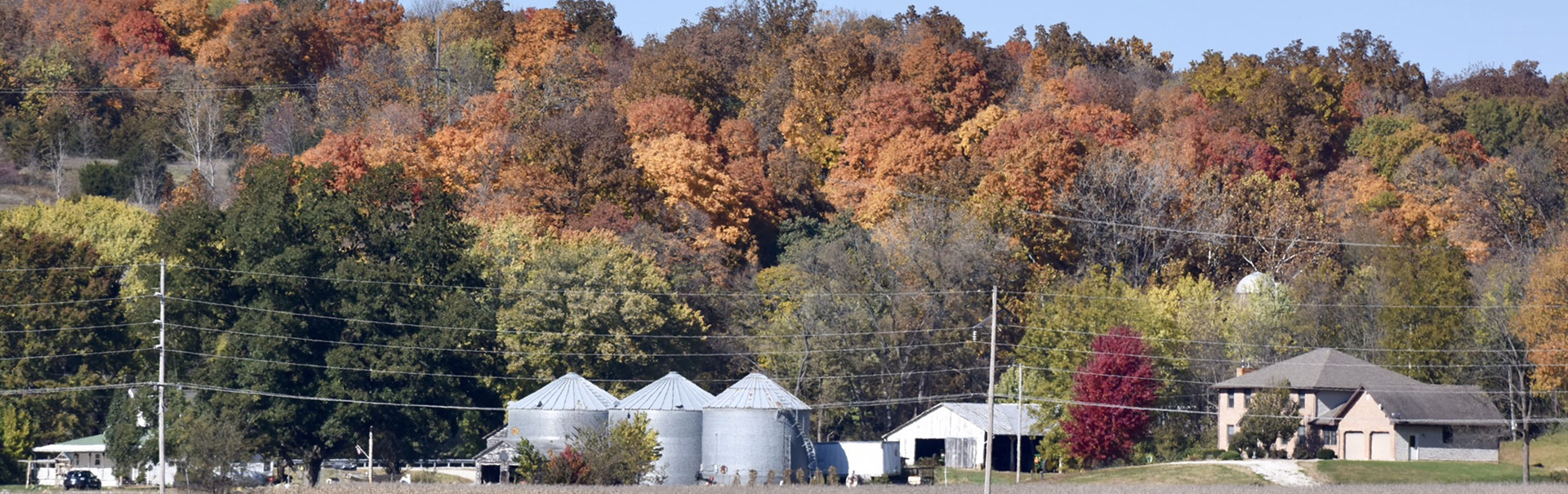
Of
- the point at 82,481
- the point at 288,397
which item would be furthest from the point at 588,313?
the point at 82,481

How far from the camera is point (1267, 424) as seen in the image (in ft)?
258

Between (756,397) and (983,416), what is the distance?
41.4 feet

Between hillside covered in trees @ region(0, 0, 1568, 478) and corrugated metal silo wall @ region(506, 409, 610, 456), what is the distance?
2.68 m

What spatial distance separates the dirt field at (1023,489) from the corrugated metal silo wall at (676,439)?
911 cm

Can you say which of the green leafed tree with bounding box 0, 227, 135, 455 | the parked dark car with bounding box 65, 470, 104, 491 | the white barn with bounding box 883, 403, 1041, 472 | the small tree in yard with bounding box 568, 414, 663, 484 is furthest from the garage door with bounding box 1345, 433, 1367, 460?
the green leafed tree with bounding box 0, 227, 135, 455

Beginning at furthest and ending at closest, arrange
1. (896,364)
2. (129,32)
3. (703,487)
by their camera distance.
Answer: (129,32)
(896,364)
(703,487)

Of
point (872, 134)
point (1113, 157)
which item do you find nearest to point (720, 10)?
point (872, 134)

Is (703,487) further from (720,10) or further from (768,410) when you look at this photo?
(720,10)

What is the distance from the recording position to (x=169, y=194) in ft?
391

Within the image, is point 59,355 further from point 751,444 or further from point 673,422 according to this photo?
point 751,444

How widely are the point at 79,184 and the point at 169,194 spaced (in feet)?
21.0

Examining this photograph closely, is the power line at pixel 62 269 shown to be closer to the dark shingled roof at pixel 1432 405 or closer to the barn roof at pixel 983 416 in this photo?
the barn roof at pixel 983 416

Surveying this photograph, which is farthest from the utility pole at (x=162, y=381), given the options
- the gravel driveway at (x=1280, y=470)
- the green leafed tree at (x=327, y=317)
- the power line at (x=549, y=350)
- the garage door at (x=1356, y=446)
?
the garage door at (x=1356, y=446)

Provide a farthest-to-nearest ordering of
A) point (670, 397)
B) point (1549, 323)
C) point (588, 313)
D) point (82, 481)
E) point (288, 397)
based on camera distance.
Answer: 1. point (588, 313)
2. point (670, 397)
3. point (1549, 323)
4. point (82, 481)
5. point (288, 397)
